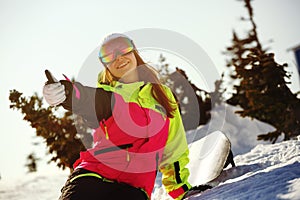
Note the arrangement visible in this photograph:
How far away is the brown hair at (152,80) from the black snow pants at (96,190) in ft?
2.61

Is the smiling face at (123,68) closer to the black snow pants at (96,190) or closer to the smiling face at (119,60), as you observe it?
the smiling face at (119,60)

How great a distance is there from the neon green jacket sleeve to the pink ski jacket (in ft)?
0.27

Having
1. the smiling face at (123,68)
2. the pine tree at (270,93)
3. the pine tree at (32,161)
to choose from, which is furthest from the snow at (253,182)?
the pine tree at (32,161)

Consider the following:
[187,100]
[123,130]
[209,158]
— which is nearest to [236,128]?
[187,100]

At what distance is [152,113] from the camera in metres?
2.86

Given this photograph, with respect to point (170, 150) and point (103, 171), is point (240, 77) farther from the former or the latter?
point (103, 171)

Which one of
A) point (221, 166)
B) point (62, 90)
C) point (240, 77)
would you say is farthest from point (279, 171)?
point (240, 77)

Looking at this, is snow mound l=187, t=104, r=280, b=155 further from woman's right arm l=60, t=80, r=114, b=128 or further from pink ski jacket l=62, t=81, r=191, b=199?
woman's right arm l=60, t=80, r=114, b=128

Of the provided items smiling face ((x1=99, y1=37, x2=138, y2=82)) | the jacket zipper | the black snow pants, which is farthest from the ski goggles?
the black snow pants

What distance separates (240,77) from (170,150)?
6.16m

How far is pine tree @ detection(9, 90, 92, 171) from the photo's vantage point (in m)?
7.68

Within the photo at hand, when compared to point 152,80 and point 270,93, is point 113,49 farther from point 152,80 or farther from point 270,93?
point 270,93

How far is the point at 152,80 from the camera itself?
3102 mm

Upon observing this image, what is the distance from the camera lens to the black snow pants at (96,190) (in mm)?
2377
